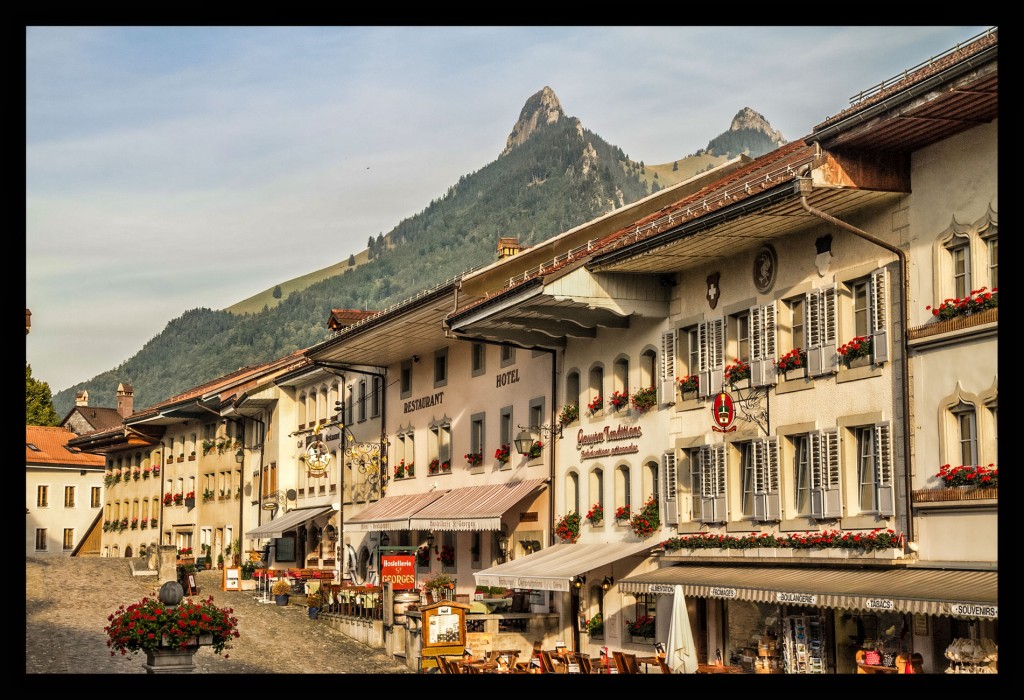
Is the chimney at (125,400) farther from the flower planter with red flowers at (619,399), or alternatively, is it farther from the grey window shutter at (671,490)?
the grey window shutter at (671,490)

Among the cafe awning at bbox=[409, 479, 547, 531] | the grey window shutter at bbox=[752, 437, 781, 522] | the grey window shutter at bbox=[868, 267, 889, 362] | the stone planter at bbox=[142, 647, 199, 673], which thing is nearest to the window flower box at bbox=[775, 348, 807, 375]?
the grey window shutter at bbox=[752, 437, 781, 522]

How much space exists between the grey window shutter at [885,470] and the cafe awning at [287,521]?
3444 cm

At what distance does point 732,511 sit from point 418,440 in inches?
812

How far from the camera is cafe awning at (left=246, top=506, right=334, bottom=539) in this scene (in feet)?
194

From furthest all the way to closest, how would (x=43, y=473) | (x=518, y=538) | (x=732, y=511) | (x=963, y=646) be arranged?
(x=43, y=473) < (x=518, y=538) < (x=732, y=511) < (x=963, y=646)

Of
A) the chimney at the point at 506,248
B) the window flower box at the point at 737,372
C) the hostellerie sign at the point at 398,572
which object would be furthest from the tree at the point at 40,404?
the window flower box at the point at 737,372

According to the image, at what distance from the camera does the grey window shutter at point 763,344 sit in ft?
103

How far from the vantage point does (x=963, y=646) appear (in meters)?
24.5

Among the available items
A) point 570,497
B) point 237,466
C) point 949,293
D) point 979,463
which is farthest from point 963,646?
point 237,466

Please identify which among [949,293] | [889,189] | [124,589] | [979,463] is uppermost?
[889,189]

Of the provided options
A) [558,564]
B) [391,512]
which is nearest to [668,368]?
[558,564]

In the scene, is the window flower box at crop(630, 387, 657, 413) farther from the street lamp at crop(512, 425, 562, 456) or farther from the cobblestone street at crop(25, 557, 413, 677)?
the cobblestone street at crop(25, 557, 413, 677)
